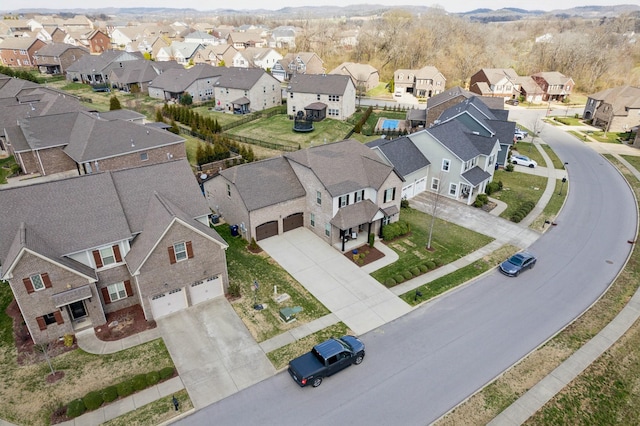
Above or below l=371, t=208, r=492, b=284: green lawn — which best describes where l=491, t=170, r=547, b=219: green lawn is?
below

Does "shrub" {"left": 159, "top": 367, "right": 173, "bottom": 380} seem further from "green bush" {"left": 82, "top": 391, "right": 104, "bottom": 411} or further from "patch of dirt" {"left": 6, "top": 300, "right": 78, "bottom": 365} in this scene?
"patch of dirt" {"left": 6, "top": 300, "right": 78, "bottom": 365}

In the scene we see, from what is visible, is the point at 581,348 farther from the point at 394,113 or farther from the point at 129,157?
the point at 394,113

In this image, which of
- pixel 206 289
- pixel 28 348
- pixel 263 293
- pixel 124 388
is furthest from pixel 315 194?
pixel 28 348

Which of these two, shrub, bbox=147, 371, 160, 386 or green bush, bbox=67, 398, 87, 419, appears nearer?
green bush, bbox=67, 398, 87, 419

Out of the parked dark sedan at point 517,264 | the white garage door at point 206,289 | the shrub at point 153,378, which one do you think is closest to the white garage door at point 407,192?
the parked dark sedan at point 517,264

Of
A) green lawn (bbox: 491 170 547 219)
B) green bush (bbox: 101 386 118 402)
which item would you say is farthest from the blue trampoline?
green bush (bbox: 101 386 118 402)

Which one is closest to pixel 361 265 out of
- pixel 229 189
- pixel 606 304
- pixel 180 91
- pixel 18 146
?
pixel 229 189
